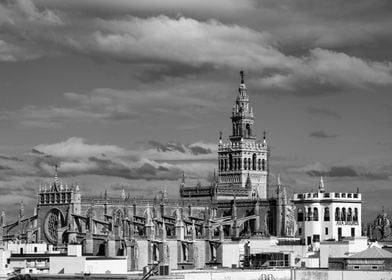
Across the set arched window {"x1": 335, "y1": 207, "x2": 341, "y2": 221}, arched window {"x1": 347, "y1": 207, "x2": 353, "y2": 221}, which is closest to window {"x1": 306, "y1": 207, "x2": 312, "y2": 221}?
arched window {"x1": 335, "y1": 207, "x2": 341, "y2": 221}

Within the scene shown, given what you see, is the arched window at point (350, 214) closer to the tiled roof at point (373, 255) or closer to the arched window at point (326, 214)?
the arched window at point (326, 214)

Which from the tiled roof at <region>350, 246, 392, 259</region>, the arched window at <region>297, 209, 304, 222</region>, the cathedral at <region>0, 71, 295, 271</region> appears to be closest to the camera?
the tiled roof at <region>350, 246, 392, 259</region>

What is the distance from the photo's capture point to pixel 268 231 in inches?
7451

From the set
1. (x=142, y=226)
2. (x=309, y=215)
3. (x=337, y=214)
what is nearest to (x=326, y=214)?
(x=337, y=214)

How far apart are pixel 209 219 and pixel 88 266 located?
5870cm

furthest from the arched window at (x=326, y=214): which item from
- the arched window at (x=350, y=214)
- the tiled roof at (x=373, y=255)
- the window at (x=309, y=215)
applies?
the tiled roof at (x=373, y=255)

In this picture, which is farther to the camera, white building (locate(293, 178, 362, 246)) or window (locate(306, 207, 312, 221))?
window (locate(306, 207, 312, 221))

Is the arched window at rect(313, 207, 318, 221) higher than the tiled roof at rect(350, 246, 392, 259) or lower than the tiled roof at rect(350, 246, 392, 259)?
higher

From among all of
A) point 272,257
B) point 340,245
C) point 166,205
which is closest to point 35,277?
point 272,257

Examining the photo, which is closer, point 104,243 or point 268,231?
point 104,243

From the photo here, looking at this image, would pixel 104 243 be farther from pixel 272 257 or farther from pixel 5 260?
pixel 272 257

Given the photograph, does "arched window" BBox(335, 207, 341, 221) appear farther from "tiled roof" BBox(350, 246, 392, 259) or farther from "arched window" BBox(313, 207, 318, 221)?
"tiled roof" BBox(350, 246, 392, 259)

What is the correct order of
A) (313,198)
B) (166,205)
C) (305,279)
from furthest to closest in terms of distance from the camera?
(166,205), (313,198), (305,279)

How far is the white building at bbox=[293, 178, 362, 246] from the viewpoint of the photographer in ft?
579
